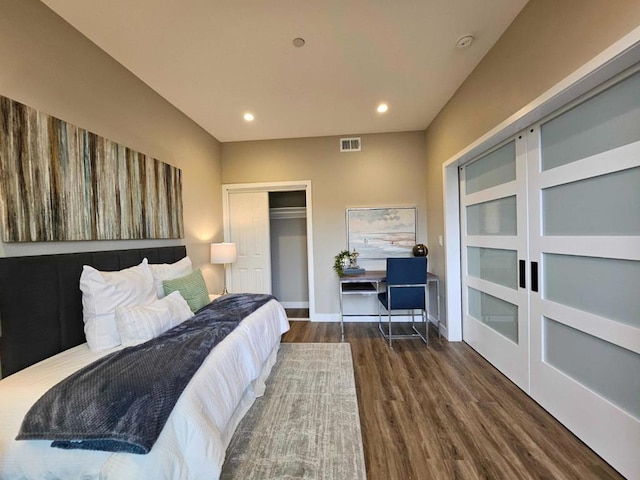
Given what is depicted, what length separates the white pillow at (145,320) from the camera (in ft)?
5.46

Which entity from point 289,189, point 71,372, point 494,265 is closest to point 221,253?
point 289,189

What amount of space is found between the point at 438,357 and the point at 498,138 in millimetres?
2176

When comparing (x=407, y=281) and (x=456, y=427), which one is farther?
(x=407, y=281)

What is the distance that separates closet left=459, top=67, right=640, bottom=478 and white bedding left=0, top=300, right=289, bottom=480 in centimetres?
207

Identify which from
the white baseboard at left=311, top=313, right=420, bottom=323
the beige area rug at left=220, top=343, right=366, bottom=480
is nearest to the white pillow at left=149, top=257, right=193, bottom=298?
the beige area rug at left=220, top=343, right=366, bottom=480

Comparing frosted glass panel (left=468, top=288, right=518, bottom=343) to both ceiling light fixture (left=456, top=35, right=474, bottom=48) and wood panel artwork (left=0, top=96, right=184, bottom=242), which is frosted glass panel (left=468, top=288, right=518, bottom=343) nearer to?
ceiling light fixture (left=456, top=35, right=474, bottom=48)

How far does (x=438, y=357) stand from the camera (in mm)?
2730

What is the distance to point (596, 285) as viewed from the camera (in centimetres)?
150

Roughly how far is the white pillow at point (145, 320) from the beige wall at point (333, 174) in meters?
2.33

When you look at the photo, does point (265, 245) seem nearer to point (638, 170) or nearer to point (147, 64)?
point (147, 64)

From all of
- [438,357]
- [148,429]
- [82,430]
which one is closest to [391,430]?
[438,357]

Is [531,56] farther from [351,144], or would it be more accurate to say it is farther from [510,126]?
[351,144]

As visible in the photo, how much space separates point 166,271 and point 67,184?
0.95 meters

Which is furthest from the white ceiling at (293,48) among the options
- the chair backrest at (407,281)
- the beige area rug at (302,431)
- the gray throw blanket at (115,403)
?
the beige area rug at (302,431)
